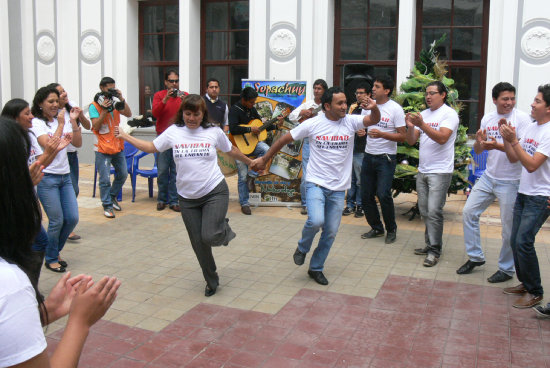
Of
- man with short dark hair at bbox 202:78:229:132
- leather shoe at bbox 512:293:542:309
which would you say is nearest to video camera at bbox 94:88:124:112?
man with short dark hair at bbox 202:78:229:132

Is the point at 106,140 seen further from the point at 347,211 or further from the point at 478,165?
the point at 478,165

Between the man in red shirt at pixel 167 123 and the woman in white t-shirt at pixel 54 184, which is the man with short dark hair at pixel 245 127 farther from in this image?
the woman in white t-shirt at pixel 54 184

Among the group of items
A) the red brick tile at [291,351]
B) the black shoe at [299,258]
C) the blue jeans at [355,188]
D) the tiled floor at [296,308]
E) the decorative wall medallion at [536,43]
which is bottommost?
the tiled floor at [296,308]

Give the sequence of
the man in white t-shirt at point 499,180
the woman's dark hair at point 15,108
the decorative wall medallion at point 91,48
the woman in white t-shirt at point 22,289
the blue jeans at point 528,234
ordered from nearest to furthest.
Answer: the woman in white t-shirt at point 22,289
the blue jeans at point 528,234
the woman's dark hair at point 15,108
the man in white t-shirt at point 499,180
the decorative wall medallion at point 91,48

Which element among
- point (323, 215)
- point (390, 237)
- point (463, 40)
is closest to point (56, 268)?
point (323, 215)

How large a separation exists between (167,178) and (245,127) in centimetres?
147

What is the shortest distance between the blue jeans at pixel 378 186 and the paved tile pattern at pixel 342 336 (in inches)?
75.8

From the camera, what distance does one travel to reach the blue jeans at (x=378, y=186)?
679cm

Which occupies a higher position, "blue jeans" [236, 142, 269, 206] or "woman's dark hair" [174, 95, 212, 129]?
"woman's dark hair" [174, 95, 212, 129]

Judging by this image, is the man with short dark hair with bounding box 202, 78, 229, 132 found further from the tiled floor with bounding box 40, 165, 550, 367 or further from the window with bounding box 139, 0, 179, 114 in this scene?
the window with bounding box 139, 0, 179, 114

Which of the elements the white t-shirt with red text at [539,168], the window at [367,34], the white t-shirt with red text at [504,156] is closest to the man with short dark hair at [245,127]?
the window at [367,34]

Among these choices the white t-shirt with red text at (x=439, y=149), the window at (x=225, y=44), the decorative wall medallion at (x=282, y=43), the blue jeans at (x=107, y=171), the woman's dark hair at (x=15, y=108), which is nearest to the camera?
the woman's dark hair at (x=15, y=108)

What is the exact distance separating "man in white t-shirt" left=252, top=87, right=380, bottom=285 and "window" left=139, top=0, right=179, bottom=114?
28.0 feet

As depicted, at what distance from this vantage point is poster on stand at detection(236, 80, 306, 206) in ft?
28.9
